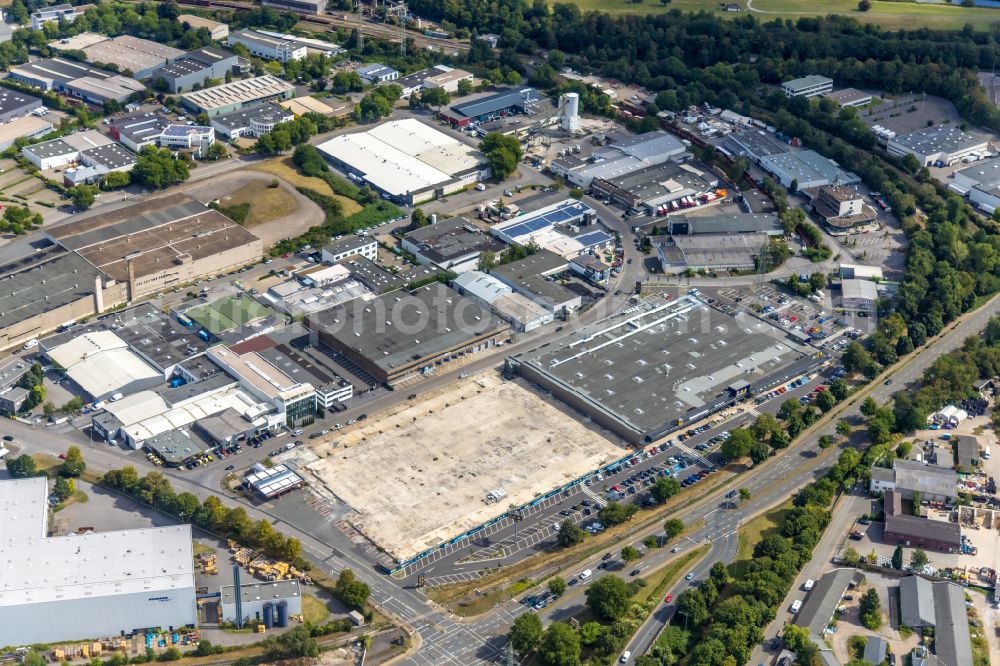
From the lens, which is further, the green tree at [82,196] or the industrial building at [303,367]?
the green tree at [82,196]

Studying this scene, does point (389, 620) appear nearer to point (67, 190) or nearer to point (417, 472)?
point (417, 472)

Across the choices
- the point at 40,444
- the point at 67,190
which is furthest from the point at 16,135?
the point at 40,444

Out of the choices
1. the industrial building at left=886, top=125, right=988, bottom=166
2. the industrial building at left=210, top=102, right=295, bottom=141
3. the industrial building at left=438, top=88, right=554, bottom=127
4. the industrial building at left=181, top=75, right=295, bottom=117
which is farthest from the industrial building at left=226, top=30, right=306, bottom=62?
the industrial building at left=886, top=125, right=988, bottom=166

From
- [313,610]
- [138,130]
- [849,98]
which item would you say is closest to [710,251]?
[849,98]

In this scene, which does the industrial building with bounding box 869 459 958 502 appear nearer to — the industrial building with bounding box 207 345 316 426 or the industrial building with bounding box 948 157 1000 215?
the industrial building with bounding box 207 345 316 426

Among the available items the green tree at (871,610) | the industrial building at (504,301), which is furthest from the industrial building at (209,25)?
the green tree at (871,610)

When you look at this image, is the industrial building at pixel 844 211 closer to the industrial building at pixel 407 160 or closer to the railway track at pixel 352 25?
the industrial building at pixel 407 160
